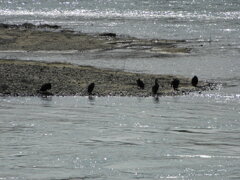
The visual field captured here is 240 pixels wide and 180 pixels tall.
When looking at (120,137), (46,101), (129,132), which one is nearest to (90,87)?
(46,101)

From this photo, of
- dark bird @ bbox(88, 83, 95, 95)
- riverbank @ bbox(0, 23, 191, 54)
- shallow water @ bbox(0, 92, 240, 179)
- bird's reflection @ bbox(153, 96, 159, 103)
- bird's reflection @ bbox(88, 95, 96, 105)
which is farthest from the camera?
riverbank @ bbox(0, 23, 191, 54)

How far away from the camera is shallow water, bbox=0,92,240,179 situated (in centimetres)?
2433

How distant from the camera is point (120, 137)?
2916cm

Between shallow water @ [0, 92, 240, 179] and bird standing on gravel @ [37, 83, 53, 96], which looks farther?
bird standing on gravel @ [37, 83, 53, 96]

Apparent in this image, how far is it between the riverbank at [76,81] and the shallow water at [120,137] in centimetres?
113

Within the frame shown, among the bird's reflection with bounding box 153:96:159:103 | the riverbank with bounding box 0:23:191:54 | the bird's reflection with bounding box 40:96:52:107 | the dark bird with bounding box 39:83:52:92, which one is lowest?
the bird's reflection with bounding box 40:96:52:107

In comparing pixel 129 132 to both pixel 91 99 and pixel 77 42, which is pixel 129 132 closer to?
pixel 91 99

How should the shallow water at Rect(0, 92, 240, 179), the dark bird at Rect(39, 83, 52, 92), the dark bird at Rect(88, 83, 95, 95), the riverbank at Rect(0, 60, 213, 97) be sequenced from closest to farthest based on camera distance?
1. the shallow water at Rect(0, 92, 240, 179)
2. the dark bird at Rect(39, 83, 52, 92)
3. the dark bird at Rect(88, 83, 95, 95)
4. the riverbank at Rect(0, 60, 213, 97)

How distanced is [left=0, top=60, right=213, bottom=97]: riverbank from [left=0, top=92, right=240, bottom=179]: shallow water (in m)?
1.13

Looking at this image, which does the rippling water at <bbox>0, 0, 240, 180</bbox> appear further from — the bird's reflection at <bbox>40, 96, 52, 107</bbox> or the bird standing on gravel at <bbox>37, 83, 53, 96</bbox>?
the bird standing on gravel at <bbox>37, 83, 53, 96</bbox>

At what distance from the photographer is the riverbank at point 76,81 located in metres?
38.2

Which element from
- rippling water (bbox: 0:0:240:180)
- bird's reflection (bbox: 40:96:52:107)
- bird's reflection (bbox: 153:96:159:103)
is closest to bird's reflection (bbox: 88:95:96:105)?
rippling water (bbox: 0:0:240:180)

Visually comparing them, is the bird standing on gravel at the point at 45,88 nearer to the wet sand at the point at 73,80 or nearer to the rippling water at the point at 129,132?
the wet sand at the point at 73,80

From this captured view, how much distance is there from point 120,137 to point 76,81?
37.7 feet
